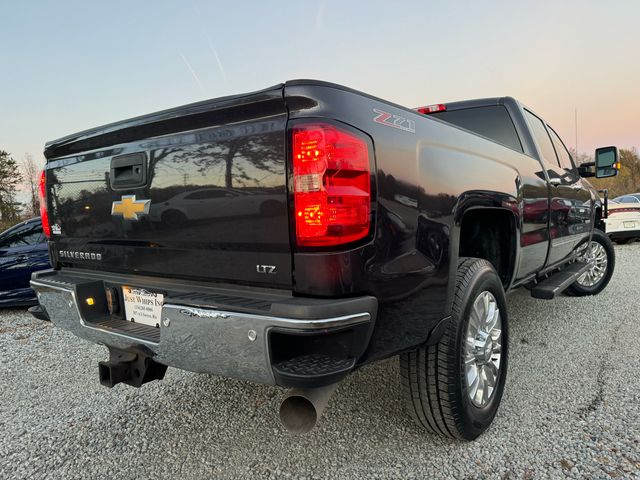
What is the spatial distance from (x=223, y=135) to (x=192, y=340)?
85 centimetres

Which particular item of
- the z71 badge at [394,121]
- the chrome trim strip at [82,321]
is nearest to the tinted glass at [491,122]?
the z71 badge at [394,121]

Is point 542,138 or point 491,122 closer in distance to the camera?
point 491,122

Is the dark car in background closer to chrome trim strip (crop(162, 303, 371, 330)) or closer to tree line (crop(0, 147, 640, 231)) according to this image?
chrome trim strip (crop(162, 303, 371, 330))

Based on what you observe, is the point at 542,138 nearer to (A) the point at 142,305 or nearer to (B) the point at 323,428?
(B) the point at 323,428

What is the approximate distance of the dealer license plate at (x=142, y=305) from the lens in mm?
2059

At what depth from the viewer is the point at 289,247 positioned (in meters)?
1.63

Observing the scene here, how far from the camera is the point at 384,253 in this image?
5.49ft

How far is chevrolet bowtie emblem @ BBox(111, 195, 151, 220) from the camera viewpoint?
2059 mm

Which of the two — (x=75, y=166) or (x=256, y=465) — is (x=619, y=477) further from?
(x=75, y=166)

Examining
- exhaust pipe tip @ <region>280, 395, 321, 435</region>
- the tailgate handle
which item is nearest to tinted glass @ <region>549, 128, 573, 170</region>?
exhaust pipe tip @ <region>280, 395, 321, 435</region>

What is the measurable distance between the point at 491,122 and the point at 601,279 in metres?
3.40

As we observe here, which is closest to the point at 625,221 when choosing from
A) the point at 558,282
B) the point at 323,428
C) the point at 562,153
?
the point at 562,153

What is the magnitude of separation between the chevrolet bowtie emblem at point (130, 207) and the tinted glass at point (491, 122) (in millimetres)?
2771

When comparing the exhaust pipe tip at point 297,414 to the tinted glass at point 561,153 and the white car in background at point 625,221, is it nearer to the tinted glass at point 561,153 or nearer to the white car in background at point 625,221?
the tinted glass at point 561,153
